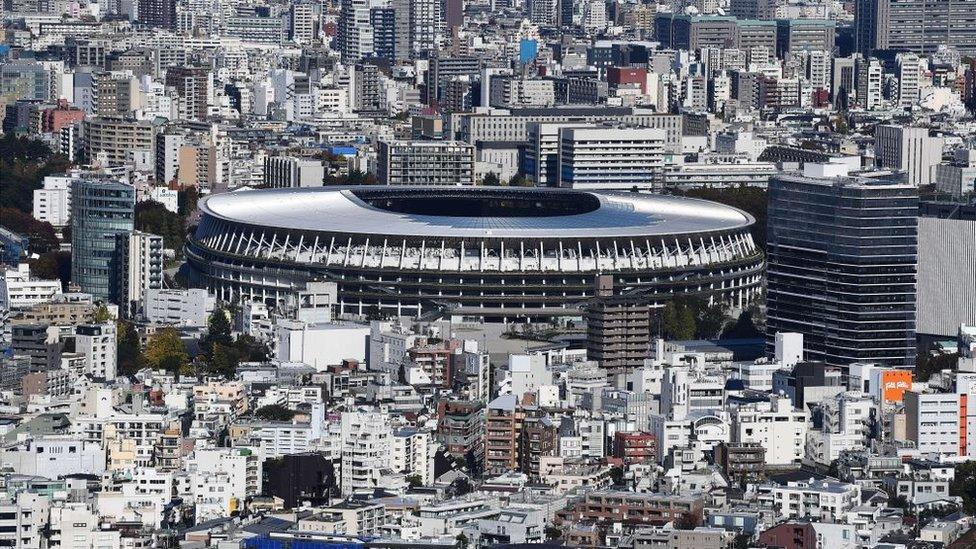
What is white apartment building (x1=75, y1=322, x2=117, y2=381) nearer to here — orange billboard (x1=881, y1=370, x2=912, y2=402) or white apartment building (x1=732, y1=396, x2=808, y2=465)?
white apartment building (x1=732, y1=396, x2=808, y2=465)

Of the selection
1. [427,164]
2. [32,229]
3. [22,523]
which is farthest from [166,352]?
[427,164]

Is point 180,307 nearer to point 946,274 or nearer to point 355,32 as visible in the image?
point 946,274

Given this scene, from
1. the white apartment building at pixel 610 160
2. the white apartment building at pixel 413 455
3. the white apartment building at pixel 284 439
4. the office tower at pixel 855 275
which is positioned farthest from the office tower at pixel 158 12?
the white apartment building at pixel 413 455

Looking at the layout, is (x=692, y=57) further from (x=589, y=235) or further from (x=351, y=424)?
(x=351, y=424)

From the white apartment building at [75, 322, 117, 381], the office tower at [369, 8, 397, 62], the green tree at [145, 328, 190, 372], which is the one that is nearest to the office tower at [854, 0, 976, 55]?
the office tower at [369, 8, 397, 62]

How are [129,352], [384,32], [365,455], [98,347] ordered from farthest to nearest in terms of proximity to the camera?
[384,32] < [129,352] < [98,347] < [365,455]

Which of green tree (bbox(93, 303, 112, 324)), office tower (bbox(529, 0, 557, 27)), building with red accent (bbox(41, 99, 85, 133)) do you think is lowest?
green tree (bbox(93, 303, 112, 324))

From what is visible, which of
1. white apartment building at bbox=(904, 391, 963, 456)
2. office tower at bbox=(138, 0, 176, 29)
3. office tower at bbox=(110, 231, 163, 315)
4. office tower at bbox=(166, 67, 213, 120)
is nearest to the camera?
white apartment building at bbox=(904, 391, 963, 456)

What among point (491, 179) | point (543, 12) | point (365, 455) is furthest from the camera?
point (543, 12)
